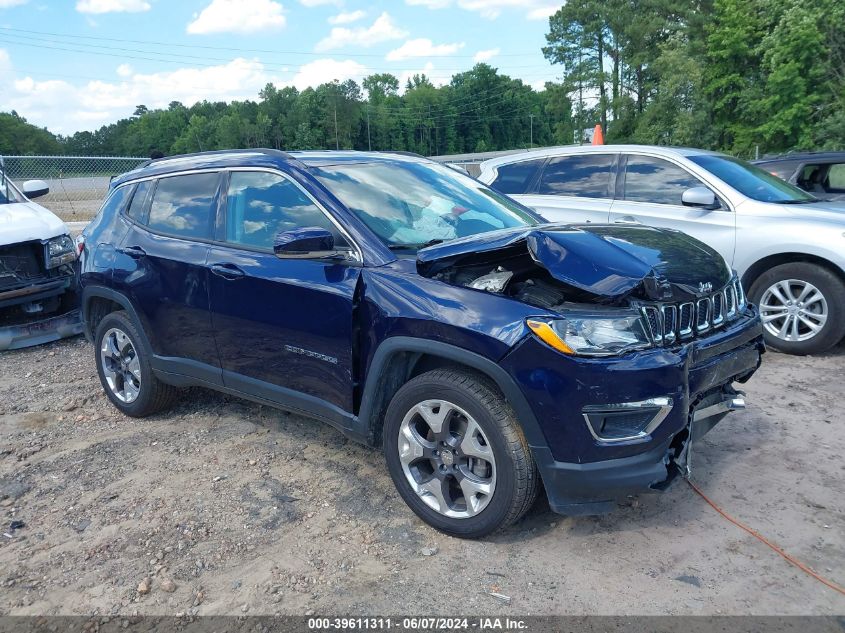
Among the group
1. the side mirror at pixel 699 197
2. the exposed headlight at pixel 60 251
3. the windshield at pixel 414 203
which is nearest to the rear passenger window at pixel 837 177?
the side mirror at pixel 699 197

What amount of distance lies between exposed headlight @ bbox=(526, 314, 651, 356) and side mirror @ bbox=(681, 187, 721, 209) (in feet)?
12.4

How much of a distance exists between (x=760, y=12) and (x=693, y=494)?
38.2 meters

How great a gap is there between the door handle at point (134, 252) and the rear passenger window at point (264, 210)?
2.79 ft

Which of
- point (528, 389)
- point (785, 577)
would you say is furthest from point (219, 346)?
point (785, 577)

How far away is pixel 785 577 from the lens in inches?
113

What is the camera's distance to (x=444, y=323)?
120 inches

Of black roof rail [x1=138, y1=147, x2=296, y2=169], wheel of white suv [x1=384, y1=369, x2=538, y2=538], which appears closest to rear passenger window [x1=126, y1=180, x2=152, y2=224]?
black roof rail [x1=138, y1=147, x2=296, y2=169]

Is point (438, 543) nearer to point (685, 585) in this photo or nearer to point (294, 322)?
point (685, 585)

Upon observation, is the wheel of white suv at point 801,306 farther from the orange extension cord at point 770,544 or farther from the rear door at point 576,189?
the orange extension cord at point 770,544

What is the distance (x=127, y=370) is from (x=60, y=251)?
297 cm

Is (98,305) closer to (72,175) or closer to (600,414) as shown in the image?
(600,414)

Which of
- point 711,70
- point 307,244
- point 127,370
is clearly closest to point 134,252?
point 127,370

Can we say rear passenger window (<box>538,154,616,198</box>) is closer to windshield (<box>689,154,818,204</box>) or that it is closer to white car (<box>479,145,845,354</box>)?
white car (<box>479,145,845,354</box>)

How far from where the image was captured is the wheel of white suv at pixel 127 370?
475cm
